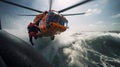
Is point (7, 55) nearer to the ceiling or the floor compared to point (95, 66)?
nearer to the ceiling

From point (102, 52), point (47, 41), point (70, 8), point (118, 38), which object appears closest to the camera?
point (70, 8)

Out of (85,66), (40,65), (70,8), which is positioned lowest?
(85,66)

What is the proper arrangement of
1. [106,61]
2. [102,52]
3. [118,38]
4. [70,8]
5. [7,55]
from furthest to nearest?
[118,38]
[102,52]
[106,61]
[70,8]
[7,55]

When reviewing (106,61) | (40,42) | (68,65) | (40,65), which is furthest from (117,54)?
(40,65)

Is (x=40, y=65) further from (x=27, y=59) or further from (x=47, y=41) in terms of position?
(x=47, y=41)

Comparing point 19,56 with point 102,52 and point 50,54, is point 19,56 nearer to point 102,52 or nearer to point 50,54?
point 50,54

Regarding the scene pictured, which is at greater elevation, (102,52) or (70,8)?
(70,8)

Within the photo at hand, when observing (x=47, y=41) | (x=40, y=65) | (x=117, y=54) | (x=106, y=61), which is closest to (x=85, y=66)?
(x=106, y=61)

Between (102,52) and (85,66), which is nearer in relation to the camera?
(85,66)

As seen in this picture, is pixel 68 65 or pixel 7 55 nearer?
pixel 7 55
